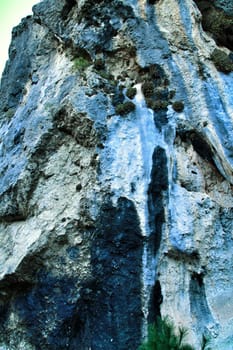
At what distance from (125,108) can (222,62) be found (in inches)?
129

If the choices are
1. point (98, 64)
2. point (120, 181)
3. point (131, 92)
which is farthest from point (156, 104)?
point (120, 181)

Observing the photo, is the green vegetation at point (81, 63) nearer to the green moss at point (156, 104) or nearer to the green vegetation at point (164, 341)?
the green moss at point (156, 104)

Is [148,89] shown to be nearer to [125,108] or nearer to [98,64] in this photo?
[125,108]

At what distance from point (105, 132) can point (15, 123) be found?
4.02 meters

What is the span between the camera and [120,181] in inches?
422

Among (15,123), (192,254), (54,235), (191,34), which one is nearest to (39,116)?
(15,123)

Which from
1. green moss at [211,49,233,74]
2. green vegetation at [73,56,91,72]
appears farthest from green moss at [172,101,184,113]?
green vegetation at [73,56,91,72]

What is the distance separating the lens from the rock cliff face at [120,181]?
9906mm

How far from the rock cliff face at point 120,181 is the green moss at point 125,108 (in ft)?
0.09

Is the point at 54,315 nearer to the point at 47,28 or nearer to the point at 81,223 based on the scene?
the point at 81,223

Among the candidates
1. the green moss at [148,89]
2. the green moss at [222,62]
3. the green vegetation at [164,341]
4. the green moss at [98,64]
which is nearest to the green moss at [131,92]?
the green moss at [148,89]

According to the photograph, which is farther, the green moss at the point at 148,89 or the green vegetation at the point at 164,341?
the green moss at the point at 148,89

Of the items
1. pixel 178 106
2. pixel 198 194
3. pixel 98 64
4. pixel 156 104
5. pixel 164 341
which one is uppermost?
pixel 98 64

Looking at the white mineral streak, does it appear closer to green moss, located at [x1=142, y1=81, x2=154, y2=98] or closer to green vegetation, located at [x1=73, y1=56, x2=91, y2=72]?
green moss, located at [x1=142, y1=81, x2=154, y2=98]
